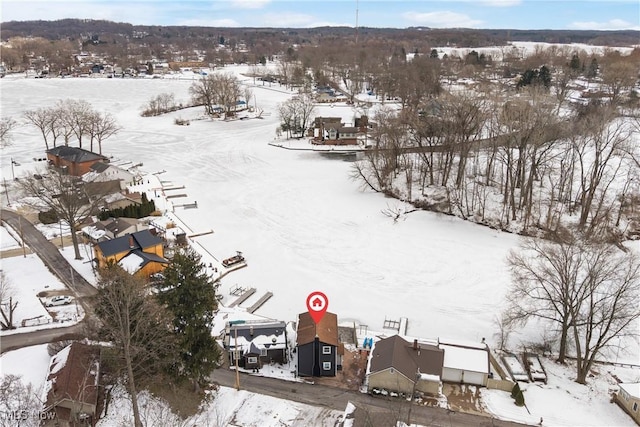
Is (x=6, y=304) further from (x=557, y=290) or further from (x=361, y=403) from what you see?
(x=557, y=290)

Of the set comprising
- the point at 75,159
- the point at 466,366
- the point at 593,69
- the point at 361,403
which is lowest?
the point at 361,403

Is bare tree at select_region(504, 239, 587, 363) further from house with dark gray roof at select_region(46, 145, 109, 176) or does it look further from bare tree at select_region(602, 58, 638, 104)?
bare tree at select_region(602, 58, 638, 104)

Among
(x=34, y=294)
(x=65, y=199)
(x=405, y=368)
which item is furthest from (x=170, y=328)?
(x=65, y=199)

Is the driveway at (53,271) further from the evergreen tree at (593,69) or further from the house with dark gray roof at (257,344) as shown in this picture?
the evergreen tree at (593,69)

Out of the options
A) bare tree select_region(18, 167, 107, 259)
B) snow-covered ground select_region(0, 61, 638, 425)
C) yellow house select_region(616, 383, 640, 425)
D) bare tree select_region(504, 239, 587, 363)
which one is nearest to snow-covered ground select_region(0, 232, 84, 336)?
snow-covered ground select_region(0, 61, 638, 425)

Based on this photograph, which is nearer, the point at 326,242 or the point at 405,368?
the point at 405,368

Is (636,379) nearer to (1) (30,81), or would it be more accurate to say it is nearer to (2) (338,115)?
(2) (338,115)
